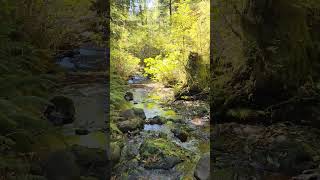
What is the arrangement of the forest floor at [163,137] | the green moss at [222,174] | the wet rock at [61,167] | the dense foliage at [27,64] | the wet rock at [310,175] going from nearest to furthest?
the dense foliage at [27,64]
the wet rock at [61,167]
the wet rock at [310,175]
the green moss at [222,174]
the forest floor at [163,137]

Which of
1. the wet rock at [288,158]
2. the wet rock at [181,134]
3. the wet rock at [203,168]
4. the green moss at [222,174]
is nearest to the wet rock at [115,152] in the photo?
the wet rock at [181,134]

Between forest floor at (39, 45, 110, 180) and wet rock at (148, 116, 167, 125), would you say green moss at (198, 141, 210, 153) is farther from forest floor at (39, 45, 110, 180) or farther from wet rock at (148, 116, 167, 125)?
forest floor at (39, 45, 110, 180)

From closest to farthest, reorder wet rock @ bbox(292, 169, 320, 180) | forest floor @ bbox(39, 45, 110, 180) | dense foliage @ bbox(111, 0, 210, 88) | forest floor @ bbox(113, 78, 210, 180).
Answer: wet rock @ bbox(292, 169, 320, 180)
forest floor @ bbox(39, 45, 110, 180)
forest floor @ bbox(113, 78, 210, 180)
dense foliage @ bbox(111, 0, 210, 88)

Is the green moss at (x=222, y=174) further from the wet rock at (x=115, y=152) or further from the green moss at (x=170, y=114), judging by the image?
the wet rock at (x=115, y=152)

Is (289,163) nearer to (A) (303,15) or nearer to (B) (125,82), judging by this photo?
(A) (303,15)

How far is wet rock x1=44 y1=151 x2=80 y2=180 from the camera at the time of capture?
2764mm

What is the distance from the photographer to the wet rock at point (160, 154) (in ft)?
11.2

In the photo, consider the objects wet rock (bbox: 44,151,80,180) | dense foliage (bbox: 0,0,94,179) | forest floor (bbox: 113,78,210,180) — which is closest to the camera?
dense foliage (bbox: 0,0,94,179)

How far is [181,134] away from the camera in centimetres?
353

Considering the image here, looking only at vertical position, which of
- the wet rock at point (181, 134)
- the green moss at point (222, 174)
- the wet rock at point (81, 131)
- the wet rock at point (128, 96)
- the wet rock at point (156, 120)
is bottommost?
the green moss at point (222, 174)

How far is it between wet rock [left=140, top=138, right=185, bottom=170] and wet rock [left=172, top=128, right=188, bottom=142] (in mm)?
88

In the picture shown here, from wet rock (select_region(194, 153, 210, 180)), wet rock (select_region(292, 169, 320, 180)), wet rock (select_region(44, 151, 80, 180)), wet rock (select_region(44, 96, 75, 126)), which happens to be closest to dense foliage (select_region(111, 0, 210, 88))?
wet rock (select_region(44, 96, 75, 126))

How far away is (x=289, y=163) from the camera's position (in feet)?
10.1

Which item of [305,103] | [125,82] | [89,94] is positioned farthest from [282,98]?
[89,94]
